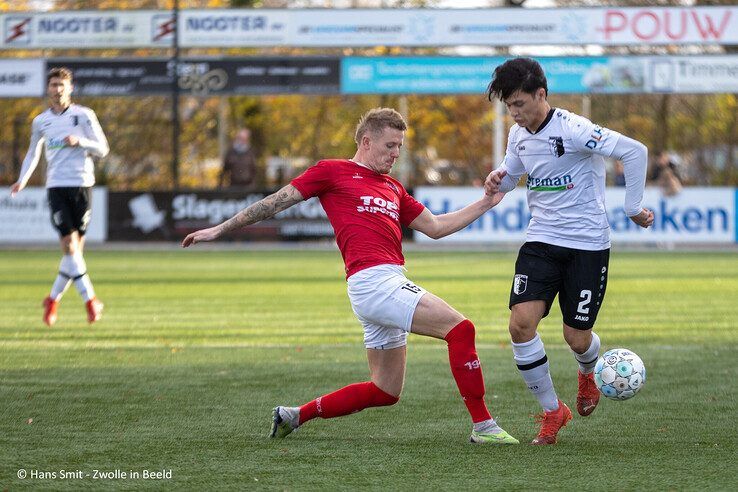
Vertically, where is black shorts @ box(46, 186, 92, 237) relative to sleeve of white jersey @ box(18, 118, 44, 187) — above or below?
below

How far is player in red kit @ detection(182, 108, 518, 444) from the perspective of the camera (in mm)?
6410

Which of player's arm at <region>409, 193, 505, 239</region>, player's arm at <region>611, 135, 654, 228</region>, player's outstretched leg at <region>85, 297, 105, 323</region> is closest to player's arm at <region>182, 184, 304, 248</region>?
player's arm at <region>409, 193, 505, 239</region>

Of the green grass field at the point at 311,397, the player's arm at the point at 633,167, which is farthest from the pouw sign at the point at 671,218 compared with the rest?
the player's arm at the point at 633,167

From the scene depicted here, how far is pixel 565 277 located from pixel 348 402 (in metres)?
1.39

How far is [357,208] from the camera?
261 inches

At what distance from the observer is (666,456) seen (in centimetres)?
606

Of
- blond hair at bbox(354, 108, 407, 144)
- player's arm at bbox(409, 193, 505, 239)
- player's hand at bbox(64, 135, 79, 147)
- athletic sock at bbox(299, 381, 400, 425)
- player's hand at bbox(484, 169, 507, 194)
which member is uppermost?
player's hand at bbox(64, 135, 79, 147)

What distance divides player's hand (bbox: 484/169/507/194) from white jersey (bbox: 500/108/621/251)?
15 cm

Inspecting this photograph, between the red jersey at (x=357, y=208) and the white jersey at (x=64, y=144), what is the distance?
6.17m

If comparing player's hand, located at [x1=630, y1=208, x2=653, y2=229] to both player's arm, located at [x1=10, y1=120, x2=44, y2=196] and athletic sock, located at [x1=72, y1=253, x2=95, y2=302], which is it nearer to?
athletic sock, located at [x1=72, y1=253, x2=95, y2=302]

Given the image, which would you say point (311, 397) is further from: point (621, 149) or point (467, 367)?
point (621, 149)

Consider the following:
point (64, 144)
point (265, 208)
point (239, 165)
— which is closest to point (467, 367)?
point (265, 208)

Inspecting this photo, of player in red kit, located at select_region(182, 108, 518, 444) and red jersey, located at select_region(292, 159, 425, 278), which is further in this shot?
red jersey, located at select_region(292, 159, 425, 278)

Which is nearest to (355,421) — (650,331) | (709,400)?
(709,400)
